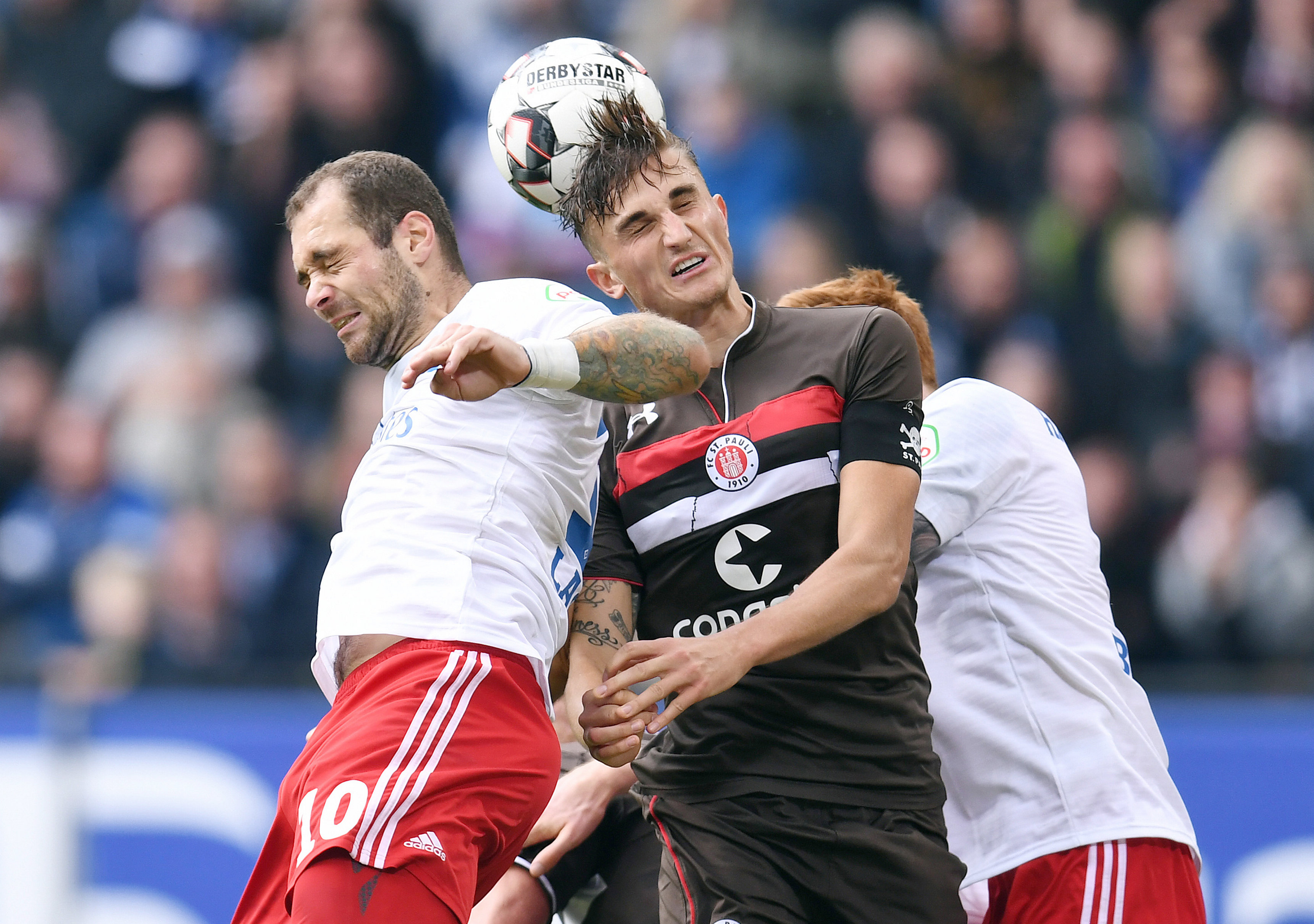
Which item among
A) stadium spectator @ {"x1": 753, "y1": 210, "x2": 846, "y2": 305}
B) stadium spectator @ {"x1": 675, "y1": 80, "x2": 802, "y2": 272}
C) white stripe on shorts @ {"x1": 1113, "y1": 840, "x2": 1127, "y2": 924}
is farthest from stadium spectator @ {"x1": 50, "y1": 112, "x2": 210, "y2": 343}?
white stripe on shorts @ {"x1": 1113, "y1": 840, "x2": 1127, "y2": 924}

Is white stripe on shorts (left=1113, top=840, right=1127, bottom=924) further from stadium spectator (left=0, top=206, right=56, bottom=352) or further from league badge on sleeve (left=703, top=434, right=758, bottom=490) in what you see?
stadium spectator (left=0, top=206, right=56, bottom=352)

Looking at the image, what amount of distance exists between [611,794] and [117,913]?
2993 millimetres

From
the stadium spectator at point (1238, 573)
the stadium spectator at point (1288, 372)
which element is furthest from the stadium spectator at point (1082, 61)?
the stadium spectator at point (1238, 573)

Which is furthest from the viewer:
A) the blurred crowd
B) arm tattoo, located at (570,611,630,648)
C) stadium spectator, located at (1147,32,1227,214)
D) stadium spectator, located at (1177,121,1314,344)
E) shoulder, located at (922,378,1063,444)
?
stadium spectator, located at (1147,32,1227,214)

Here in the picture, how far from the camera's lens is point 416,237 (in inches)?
133

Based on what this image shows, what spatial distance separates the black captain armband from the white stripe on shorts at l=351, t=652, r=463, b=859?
912mm

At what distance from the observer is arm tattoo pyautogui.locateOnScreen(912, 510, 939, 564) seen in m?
3.31

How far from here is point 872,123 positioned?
25.2 feet

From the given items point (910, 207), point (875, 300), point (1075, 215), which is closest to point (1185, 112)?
point (1075, 215)

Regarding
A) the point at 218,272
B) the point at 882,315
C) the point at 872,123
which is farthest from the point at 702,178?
the point at 218,272

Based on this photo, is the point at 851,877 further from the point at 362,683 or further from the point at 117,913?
the point at 117,913

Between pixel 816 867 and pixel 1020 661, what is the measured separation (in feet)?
2.22

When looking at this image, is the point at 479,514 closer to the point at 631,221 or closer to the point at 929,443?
the point at 631,221

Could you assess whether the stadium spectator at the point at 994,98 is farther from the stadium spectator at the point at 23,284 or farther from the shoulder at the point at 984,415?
the stadium spectator at the point at 23,284
